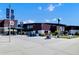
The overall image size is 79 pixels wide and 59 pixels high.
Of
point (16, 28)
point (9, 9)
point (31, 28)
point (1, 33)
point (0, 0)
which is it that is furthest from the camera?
point (1, 33)

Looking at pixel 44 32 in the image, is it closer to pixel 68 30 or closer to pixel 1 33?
pixel 68 30

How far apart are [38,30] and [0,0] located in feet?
28.2

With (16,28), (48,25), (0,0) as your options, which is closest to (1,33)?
(16,28)

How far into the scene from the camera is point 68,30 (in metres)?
18.6

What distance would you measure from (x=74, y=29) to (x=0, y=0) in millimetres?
7677

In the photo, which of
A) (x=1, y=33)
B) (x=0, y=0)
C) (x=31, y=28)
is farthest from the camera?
(x=1, y=33)

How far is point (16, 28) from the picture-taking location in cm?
2050
